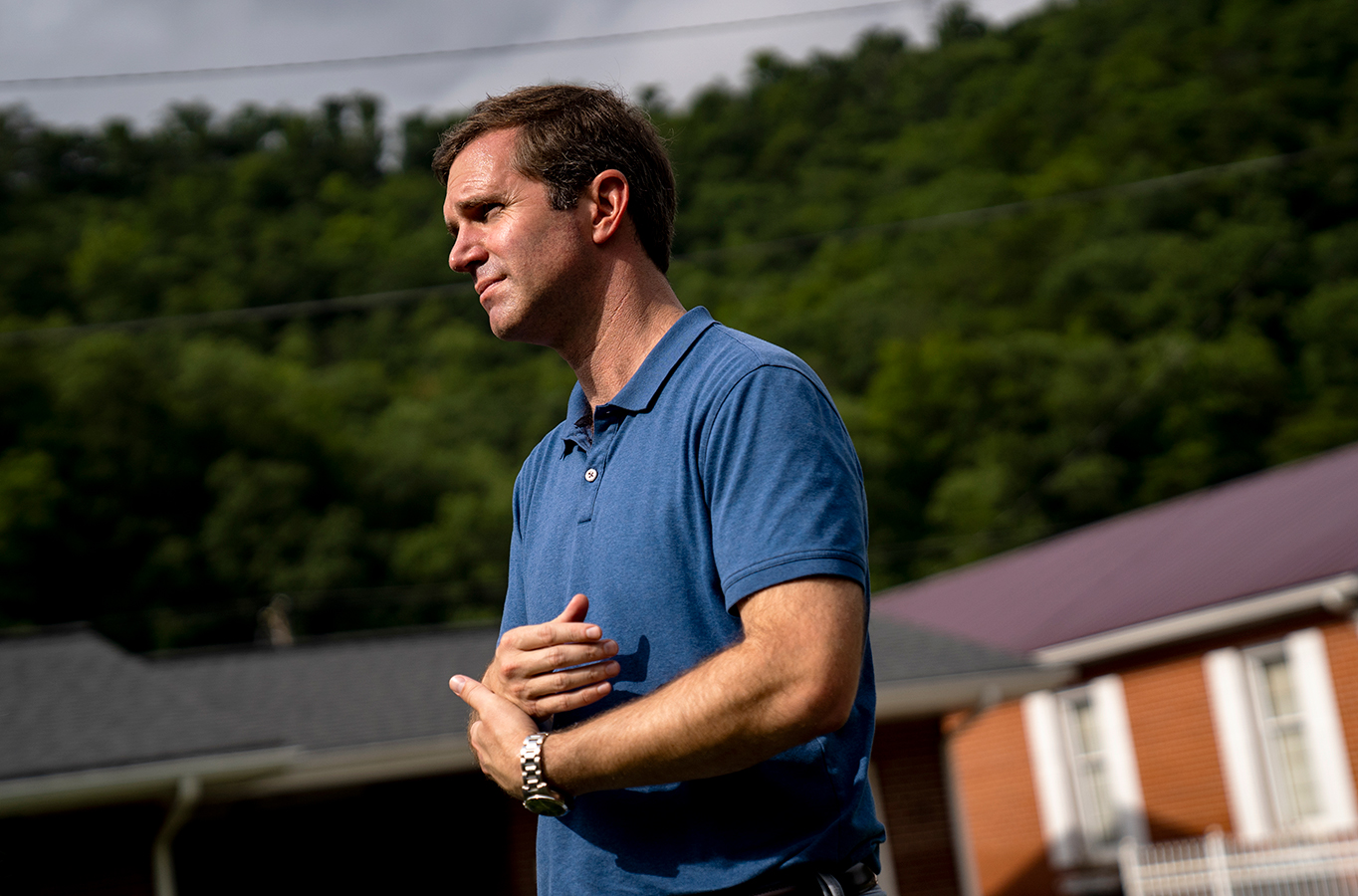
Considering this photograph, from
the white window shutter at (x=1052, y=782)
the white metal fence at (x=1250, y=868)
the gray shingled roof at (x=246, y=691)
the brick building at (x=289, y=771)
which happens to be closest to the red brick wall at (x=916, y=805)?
the brick building at (x=289, y=771)

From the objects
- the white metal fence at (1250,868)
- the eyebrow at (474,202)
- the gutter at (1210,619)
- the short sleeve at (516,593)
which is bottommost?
the white metal fence at (1250,868)

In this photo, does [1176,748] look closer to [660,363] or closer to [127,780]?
[127,780]

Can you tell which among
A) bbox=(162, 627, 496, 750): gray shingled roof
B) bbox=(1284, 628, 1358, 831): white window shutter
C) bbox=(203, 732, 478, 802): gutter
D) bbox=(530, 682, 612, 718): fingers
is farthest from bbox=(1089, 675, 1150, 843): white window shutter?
bbox=(530, 682, 612, 718): fingers

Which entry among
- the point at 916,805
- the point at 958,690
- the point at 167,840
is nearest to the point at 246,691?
the point at 167,840

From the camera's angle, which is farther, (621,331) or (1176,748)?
(1176,748)

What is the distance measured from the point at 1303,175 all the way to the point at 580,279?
3384 centimetres

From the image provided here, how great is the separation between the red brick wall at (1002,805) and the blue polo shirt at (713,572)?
1568 cm

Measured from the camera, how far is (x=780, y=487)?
1.50m

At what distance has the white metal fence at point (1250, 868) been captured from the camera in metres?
11.7

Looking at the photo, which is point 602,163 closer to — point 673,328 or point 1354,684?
point 673,328

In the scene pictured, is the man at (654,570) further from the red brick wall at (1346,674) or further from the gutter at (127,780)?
the red brick wall at (1346,674)

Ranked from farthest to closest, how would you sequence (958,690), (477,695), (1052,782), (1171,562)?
(1052,782), (1171,562), (958,690), (477,695)

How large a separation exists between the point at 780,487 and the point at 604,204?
540 millimetres

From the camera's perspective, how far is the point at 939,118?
4581 centimetres
